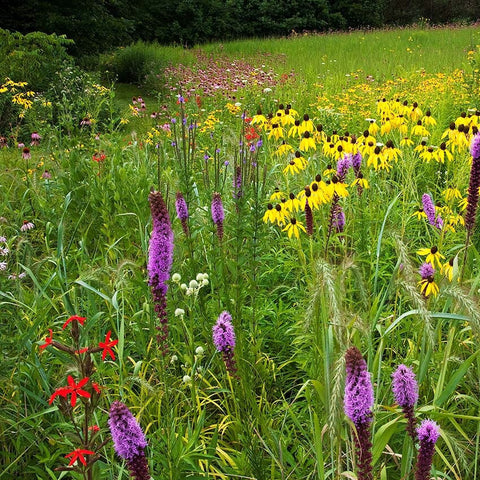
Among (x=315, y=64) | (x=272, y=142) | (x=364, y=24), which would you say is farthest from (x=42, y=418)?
(x=364, y=24)

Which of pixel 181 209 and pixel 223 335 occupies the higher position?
pixel 181 209

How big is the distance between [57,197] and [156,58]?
10529 mm

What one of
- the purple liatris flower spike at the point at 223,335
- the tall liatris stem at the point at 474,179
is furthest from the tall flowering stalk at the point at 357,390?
the tall liatris stem at the point at 474,179

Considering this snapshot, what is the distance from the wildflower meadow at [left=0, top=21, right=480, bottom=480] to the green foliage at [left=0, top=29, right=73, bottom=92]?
423cm

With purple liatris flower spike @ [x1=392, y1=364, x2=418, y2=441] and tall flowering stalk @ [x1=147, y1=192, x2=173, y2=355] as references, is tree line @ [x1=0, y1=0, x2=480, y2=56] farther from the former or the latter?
purple liatris flower spike @ [x1=392, y1=364, x2=418, y2=441]

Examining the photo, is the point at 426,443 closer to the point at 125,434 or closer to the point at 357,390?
the point at 357,390

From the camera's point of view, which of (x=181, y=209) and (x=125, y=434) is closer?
(x=125, y=434)

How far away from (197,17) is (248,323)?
1838cm

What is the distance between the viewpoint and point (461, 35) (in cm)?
1528

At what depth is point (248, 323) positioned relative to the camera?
2.36 meters

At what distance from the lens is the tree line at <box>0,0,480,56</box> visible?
1222 cm

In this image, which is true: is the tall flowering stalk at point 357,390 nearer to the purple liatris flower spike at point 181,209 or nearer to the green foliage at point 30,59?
the purple liatris flower spike at point 181,209

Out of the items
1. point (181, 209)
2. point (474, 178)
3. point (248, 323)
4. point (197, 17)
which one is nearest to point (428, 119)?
point (474, 178)

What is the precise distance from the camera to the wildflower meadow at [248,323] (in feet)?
4.10
